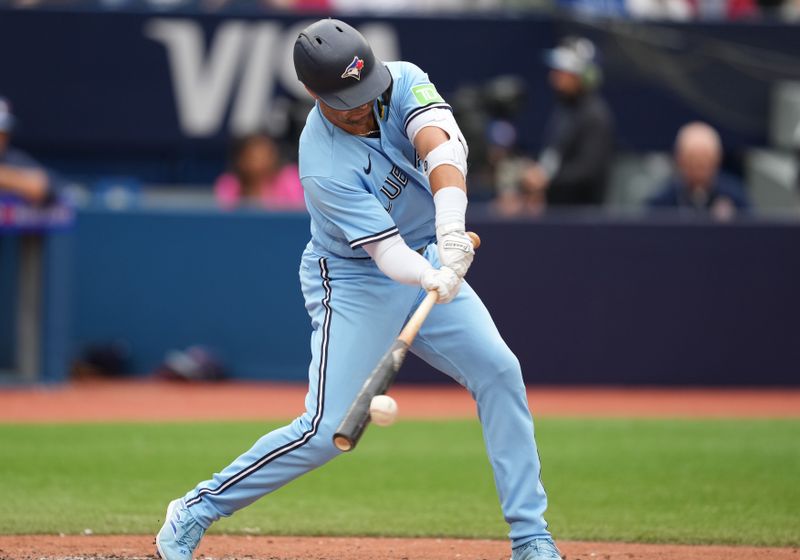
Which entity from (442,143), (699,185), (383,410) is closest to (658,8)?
(699,185)

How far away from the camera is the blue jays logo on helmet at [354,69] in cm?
466

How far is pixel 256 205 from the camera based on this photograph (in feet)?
37.3

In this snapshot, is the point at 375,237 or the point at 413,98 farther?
the point at 413,98

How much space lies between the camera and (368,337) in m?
4.89

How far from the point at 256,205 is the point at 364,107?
6687 mm

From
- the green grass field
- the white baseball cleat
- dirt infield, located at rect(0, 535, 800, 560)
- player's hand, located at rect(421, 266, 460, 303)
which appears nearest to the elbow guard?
player's hand, located at rect(421, 266, 460, 303)

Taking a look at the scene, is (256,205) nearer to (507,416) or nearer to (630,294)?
(630,294)

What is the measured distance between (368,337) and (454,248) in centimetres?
48

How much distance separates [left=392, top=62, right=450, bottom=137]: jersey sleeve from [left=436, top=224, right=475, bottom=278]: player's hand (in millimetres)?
437

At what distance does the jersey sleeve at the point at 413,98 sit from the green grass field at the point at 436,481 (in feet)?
6.72

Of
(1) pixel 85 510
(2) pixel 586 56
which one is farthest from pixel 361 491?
(2) pixel 586 56

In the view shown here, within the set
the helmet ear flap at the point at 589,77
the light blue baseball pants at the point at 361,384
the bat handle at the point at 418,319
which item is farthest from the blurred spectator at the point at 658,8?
the bat handle at the point at 418,319

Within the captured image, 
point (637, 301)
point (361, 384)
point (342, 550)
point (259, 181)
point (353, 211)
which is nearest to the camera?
point (353, 211)

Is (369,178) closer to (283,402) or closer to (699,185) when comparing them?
(283,402)
